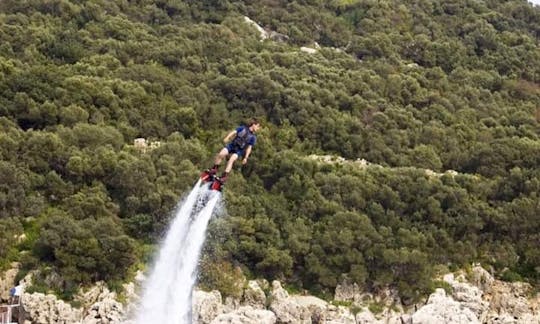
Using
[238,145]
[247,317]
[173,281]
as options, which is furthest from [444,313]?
[238,145]

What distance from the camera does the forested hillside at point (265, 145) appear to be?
4244 centimetres

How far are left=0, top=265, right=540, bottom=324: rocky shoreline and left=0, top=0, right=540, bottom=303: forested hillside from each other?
0.94 m

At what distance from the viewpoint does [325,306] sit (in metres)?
42.5

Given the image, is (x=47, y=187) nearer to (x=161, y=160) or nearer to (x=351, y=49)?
(x=161, y=160)

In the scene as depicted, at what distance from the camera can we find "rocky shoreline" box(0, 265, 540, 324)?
36.6 meters

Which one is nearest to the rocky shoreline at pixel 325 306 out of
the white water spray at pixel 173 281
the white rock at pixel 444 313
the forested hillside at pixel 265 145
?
the white rock at pixel 444 313

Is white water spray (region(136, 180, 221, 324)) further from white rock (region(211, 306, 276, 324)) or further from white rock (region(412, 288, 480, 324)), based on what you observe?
white rock (region(412, 288, 480, 324))

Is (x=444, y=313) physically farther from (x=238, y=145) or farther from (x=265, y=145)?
(x=238, y=145)

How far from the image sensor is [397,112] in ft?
193

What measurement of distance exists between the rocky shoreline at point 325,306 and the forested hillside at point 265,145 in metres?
0.94

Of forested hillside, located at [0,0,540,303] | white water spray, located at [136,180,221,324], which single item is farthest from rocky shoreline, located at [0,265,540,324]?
forested hillside, located at [0,0,540,303]

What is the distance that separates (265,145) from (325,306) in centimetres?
1320

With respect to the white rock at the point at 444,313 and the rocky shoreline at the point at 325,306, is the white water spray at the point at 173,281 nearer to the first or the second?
the rocky shoreline at the point at 325,306

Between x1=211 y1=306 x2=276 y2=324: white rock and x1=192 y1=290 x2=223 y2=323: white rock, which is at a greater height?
x1=211 y1=306 x2=276 y2=324: white rock
